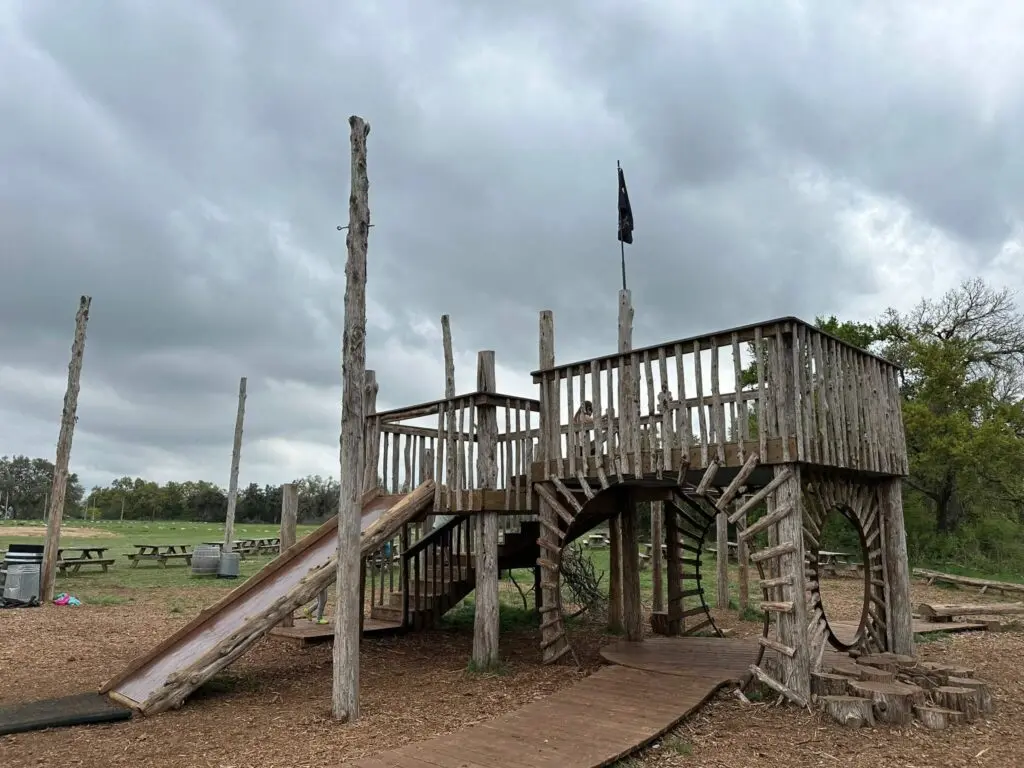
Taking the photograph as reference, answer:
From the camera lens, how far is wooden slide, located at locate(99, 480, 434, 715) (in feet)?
25.9

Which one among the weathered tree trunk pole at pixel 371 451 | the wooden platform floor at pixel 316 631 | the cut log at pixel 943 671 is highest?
the weathered tree trunk pole at pixel 371 451

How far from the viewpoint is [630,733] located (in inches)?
257

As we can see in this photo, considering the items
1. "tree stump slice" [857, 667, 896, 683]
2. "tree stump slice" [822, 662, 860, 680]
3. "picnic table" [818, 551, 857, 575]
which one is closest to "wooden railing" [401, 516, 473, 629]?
"tree stump slice" [822, 662, 860, 680]

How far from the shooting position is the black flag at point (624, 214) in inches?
537

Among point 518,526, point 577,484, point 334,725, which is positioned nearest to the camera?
point 334,725

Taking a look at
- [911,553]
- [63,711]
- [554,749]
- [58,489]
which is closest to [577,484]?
[554,749]

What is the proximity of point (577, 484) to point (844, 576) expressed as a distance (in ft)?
53.4

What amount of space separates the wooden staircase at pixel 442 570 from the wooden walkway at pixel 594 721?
2.64 meters

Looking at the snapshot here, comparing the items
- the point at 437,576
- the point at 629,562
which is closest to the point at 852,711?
the point at 629,562

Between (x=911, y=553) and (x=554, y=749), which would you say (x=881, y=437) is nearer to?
(x=554, y=749)

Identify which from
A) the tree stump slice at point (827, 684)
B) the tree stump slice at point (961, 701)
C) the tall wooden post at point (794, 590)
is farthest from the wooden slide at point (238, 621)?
the tree stump slice at point (961, 701)

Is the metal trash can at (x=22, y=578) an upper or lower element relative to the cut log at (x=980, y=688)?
upper

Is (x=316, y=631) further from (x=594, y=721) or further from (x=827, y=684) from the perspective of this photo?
(x=827, y=684)

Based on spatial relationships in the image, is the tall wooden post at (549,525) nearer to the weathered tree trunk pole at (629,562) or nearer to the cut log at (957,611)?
the weathered tree trunk pole at (629,562)
